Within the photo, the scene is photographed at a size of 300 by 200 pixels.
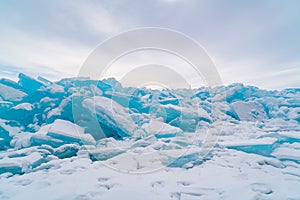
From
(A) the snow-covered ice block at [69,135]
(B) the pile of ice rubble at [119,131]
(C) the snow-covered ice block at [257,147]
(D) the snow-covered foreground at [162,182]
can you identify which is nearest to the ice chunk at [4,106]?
(B) the pile of ice rubble at [119,131]

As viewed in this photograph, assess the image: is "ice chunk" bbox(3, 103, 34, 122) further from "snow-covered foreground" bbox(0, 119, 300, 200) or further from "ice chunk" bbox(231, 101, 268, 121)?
"ice chunk" bbox(231, 101, 268, 121)

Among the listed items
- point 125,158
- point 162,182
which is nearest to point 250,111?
point 125,158

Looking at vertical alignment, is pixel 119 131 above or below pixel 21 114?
below

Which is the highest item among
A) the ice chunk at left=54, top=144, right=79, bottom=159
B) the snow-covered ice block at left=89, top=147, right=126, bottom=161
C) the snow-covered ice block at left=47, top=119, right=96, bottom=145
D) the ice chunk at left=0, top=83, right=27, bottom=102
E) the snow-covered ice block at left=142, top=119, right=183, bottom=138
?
the ice chunk at left=0, top=83, right=27, bottom=102

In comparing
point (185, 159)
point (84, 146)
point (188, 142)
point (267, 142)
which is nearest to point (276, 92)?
point (267, 142)

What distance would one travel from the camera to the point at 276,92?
18812 mm

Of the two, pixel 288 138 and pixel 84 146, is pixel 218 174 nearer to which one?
pixel 84 146

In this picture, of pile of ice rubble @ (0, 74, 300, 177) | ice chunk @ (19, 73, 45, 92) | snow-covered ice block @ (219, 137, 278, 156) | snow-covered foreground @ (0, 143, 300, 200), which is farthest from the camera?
ice chunk @ (19, 73, 45, 92)

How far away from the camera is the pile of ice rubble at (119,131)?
499 cm

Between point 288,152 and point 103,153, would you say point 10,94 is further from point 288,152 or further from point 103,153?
point 288,152

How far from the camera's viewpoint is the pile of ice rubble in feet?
16.4

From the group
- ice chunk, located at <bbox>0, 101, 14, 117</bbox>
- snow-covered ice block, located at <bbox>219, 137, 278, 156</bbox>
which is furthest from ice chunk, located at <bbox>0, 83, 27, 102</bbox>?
snow-covered ice block, located at <bbox>219, 137, 278, 156</bbox>

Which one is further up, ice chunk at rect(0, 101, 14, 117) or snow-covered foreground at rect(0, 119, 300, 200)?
ice chunk at rect(0, 101, 14, 117)

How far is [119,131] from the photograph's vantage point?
8078 mm
